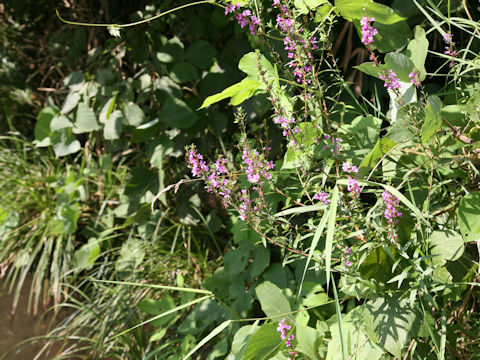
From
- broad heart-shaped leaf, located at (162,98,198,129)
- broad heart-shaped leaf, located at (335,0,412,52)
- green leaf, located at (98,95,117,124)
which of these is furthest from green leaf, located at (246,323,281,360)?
green leaf, located at (98,95,117,124)

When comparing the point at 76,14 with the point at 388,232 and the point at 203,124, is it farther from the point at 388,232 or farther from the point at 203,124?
the point at 388,232

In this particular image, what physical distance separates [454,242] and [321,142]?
12.5 inches

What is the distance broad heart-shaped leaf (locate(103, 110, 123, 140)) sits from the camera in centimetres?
176

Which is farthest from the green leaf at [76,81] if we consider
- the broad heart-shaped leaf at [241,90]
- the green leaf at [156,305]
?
the broad heart-shaped leaf at [241,90]

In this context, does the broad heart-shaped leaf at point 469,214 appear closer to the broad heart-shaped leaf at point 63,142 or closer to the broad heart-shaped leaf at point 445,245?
the broad heart-shaped leaf at point 445,245

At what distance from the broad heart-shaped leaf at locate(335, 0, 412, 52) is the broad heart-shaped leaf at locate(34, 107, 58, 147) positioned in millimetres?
1523

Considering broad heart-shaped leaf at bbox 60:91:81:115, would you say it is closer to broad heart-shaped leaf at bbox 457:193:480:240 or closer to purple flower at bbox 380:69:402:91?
purple flower at bbox 380:69:402:91

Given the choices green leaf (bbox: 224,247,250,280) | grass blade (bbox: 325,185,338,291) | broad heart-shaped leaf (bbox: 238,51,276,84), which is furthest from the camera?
green leaf (bbox: 224,247,250,280)

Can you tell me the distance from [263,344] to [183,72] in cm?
97

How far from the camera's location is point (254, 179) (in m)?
0.97

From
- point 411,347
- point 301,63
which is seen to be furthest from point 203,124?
point 411,347

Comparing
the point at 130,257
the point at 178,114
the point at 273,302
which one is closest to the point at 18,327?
the point at 130,257

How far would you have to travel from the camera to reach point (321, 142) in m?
1.02

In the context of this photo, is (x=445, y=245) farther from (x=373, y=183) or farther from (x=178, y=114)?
(x=178, y=114)
